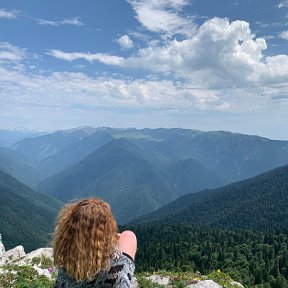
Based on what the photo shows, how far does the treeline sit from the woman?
110 meters

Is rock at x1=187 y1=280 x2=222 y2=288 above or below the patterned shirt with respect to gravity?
below

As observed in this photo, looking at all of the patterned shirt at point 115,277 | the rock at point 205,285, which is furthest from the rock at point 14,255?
the patterned shirt at point 115,277

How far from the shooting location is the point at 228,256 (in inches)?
5876

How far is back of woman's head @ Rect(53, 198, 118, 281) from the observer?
7379 mm

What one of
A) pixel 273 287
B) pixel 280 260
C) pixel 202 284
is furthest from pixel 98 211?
pixel 280 260

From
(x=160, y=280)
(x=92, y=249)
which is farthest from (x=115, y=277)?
(x=160, y=280)

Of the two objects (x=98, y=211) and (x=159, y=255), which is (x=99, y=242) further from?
(x=159, y=255)

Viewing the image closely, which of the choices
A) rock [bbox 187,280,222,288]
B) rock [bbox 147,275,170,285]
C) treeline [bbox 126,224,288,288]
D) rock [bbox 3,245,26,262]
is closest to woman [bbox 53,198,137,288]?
rock [bbox 187,280,222,288]

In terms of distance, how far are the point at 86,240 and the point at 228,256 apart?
499 feet

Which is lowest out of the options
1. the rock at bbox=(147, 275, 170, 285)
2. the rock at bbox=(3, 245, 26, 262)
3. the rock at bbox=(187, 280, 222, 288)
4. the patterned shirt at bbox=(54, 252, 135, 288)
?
the rock at bbox=(3, 245, 26, 262)

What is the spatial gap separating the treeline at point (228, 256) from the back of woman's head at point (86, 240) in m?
110

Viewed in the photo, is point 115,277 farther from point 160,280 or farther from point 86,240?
point 160,280

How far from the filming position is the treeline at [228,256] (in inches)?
4845

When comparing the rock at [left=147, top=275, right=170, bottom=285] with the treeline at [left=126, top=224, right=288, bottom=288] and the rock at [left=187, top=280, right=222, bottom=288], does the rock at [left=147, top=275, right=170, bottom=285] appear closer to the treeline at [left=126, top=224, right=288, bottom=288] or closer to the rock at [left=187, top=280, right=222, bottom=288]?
the rock at [left=187, top=280, right=222, bottom=288]
